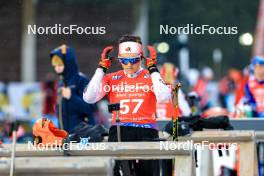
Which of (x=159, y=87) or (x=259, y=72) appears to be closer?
(x=159, y=87)

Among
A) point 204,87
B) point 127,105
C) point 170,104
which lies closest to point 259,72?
point 170,104

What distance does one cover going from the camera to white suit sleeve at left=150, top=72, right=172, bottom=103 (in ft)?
32.7

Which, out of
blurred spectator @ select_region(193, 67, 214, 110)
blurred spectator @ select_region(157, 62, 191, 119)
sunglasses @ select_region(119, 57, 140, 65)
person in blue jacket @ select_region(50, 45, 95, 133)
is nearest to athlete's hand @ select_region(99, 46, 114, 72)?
sunglasses @ select_region(119, 57, 140, 65)

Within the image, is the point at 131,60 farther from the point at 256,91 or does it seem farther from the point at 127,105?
the point at 256,91

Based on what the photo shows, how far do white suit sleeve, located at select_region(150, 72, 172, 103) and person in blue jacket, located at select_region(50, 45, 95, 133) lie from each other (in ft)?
12.9

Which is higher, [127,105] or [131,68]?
[131,68]

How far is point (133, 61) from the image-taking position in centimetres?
1025

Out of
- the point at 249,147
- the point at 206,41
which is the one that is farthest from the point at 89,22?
the point at 249,147

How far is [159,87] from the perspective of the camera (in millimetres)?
9953

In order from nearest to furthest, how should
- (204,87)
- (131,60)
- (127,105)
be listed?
(127,105) < (131,60) < (204,87)

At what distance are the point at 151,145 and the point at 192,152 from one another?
13.0 inches

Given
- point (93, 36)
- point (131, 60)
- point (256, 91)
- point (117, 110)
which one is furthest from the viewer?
point (93, 36)

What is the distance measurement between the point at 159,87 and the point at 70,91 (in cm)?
411

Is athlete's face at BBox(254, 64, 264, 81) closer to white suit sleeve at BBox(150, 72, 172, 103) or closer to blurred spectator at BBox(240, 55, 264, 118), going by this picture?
blurred spectator at BBox(240, 55, 264, 118)
